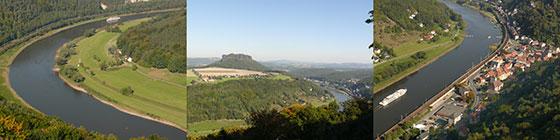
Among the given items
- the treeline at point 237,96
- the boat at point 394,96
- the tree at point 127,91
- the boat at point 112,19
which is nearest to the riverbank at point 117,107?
the tree at point 127,91

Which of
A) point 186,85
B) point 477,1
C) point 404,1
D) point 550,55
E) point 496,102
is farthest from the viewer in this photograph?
point 477,1

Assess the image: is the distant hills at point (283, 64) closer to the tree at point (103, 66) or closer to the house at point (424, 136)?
the tree at point (103, 66)

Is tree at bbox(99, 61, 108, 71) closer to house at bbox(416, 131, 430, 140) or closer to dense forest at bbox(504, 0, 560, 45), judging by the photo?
house at bbox(416, 131, 430, 140)

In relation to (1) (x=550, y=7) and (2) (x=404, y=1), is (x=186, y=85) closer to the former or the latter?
(2) (x=404, y=1)

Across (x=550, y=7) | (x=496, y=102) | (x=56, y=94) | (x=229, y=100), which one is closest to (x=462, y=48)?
(x=550, y=7)

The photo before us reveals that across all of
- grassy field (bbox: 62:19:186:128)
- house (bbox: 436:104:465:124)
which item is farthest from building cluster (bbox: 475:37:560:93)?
grassy field (bbox: 62:19:186:128)

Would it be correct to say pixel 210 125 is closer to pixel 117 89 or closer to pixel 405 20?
pixel 117 89
